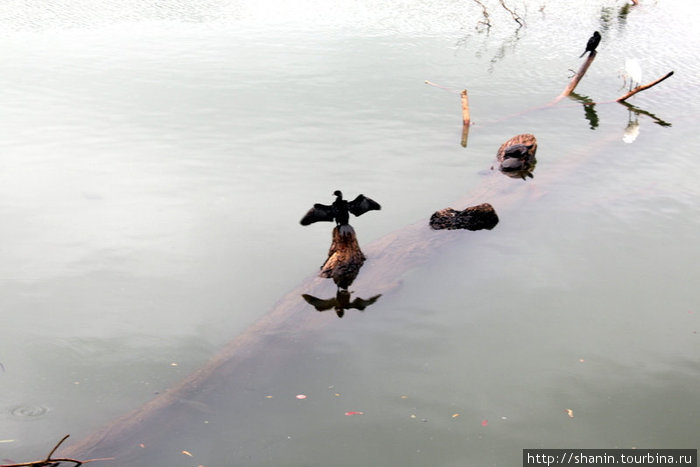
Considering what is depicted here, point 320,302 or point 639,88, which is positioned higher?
point 639,88

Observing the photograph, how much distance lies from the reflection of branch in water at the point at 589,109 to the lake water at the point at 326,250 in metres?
0.08

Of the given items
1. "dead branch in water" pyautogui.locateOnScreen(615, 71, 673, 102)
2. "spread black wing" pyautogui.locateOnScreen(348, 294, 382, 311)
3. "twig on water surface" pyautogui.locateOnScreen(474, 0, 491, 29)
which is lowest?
"spread black wing" pyautogui.locateOnScreen(348, 294, 382, 311)

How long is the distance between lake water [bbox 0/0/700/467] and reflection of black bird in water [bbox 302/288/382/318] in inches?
3.9

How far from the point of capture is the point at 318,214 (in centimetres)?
751

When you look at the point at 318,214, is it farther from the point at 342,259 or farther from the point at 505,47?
the point at 505,47

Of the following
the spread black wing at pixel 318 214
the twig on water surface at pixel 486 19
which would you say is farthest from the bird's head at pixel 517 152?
the twig on water surface at pixel 486 19

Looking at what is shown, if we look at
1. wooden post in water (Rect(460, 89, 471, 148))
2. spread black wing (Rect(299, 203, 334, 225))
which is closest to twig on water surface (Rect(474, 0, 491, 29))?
wooden post in water (Rect(460, 89, 471, 148))

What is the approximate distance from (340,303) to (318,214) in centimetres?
97

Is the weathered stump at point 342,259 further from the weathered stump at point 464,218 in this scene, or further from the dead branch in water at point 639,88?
the dead branch in water at point 639,88

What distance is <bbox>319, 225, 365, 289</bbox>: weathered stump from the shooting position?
24.8 ft

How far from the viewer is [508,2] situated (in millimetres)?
21391

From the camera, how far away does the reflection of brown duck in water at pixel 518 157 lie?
10547 millimetres

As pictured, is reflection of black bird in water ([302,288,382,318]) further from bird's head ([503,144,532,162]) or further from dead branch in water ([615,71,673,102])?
dead branch in water ([615,71,673,102])

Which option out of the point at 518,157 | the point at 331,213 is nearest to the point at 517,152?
the point at 518,157
